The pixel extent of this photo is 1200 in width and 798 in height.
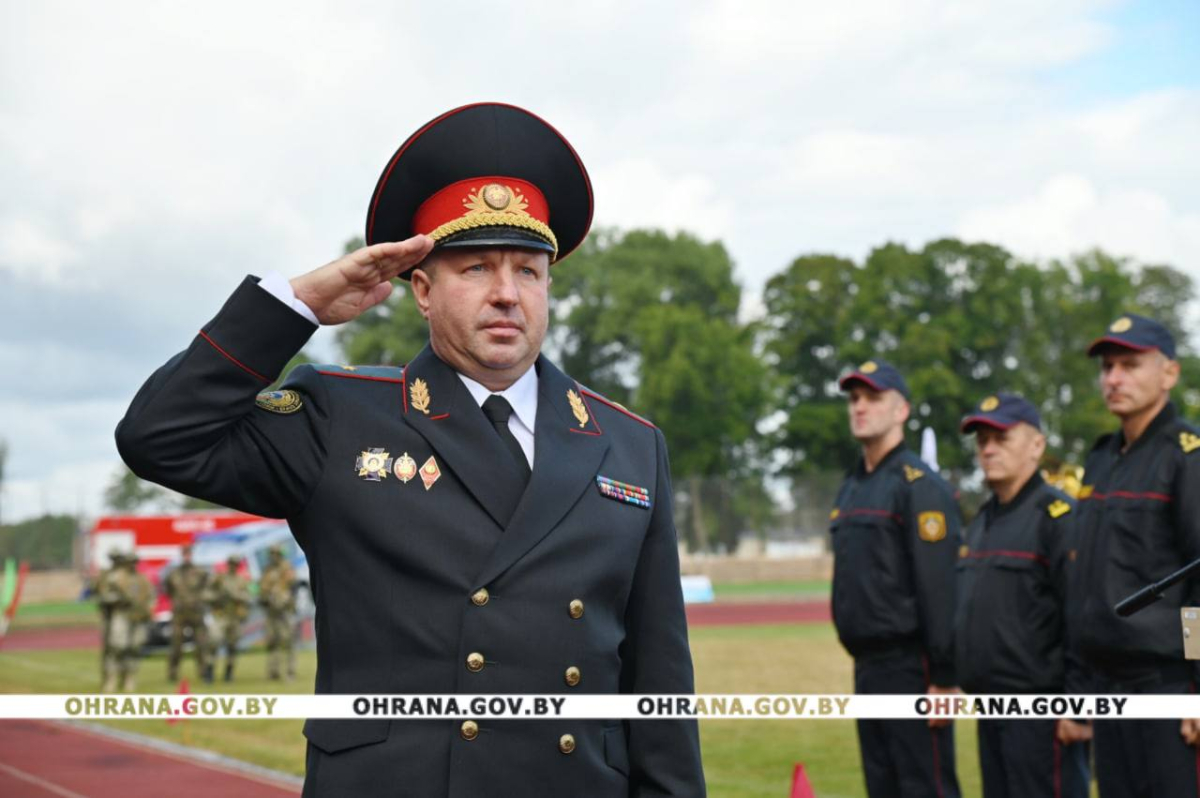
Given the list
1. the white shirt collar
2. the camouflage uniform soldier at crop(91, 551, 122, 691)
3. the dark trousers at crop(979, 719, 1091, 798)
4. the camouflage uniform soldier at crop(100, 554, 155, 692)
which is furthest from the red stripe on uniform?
the camouflage uniform soldier at crop(91, 551, 122, 691)

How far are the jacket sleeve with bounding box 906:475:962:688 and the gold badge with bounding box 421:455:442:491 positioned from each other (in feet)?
16.5

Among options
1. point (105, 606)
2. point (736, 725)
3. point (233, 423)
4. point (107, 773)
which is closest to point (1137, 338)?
point (233, 423)

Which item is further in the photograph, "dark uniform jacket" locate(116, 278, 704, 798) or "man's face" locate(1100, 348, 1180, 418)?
"man's face" locate(1100, 348, 1180, 418)

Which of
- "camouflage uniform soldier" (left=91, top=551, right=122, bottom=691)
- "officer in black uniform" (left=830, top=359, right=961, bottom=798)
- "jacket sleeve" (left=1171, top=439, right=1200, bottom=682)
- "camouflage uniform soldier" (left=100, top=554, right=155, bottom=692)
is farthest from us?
"camouflage uniform soldier" (left=91, top=551, right=122, bottom=691)

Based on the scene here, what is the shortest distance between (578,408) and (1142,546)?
3.53 meters

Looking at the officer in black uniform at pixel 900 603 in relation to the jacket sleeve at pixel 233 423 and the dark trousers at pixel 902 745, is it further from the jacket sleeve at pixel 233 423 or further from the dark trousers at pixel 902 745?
the jacket sleeve at pixel 233 423

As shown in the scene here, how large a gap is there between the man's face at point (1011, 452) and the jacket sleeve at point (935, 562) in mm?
389

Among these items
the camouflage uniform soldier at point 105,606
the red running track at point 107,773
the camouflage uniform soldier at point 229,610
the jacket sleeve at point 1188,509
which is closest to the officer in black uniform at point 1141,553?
the jacket sleeve at point 1188,509

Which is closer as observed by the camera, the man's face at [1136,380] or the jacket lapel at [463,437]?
the jacket lapel at [463,437]

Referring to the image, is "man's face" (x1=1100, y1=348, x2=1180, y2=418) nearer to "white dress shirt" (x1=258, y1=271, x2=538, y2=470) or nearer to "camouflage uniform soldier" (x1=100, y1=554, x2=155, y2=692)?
"white dress shirt" (x1=258, y1=271, x2=538, y2=470)

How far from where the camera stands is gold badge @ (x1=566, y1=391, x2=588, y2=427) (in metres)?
2.99

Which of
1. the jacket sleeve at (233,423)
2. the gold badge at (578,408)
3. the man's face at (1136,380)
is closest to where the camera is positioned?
the jacket sleeve at (233,423)

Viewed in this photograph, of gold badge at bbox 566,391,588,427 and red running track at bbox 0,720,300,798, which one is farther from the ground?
gold badge at bbox 566,391,588,427

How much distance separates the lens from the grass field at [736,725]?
10.4 meters
